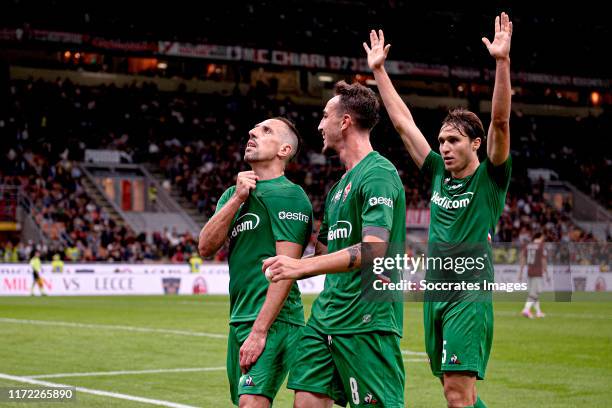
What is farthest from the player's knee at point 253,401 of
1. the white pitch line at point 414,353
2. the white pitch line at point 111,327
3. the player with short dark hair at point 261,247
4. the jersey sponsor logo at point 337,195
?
the white pitch line at point 111,327

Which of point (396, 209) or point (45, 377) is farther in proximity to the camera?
point (45, 377)

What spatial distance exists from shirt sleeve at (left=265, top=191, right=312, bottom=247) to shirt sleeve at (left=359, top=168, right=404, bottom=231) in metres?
0.62

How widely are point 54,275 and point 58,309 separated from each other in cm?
863

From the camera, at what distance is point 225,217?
5891 millimetres

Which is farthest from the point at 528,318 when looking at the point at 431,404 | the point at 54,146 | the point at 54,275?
the point at 54,146

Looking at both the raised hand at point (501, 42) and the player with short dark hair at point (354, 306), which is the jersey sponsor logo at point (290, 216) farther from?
the raised hand at point (501, 42)

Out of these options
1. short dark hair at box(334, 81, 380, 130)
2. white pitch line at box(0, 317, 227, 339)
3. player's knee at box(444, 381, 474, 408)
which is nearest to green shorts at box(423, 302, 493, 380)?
player's knee at box(444, 381, 474, 408)

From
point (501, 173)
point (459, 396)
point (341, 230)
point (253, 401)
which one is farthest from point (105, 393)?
point (341, 230)

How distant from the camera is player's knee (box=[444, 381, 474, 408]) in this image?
22.0 feet

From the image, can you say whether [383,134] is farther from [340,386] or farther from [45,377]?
[340,386]

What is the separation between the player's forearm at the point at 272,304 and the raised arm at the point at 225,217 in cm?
48

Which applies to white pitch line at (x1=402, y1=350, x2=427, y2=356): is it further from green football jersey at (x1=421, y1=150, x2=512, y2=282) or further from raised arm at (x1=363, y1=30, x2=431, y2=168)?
green football jersey at (x1=421, y1=150, x2=512, y2=282)

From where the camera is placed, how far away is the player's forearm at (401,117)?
677 cm

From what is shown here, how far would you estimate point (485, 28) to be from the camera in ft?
174
